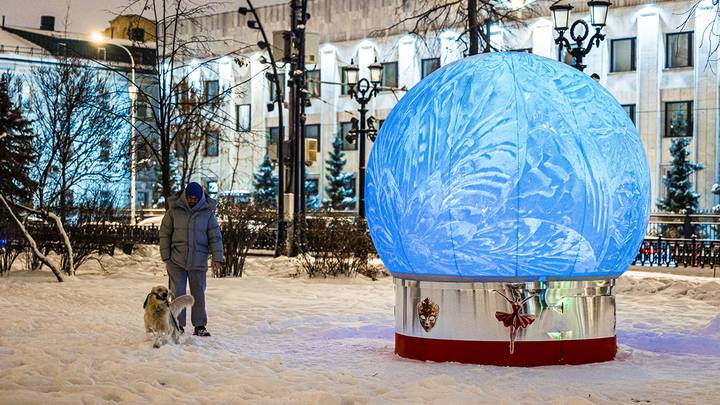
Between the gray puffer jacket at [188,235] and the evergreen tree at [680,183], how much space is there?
126 ft

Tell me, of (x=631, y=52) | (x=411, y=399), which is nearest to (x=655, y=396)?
(x=411, y=399)

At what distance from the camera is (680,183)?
1940 inches

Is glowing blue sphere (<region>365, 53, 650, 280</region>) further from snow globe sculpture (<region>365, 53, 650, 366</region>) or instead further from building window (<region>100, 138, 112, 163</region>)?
building window (<region>100, 138, 112, 163</region>)

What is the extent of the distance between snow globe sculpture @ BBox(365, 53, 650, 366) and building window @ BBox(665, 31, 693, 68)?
44.0 metres

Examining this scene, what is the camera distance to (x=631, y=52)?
182 ft

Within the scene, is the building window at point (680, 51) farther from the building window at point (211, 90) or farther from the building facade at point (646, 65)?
the building window at point (211, 90)

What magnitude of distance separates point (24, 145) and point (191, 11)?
55.6ft

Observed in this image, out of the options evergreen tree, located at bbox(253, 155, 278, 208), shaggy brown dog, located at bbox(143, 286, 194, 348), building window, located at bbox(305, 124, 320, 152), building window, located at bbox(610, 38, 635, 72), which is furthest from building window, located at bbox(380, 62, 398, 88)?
shaggy brown dog, located at bbox(143, 286, 194, 348)

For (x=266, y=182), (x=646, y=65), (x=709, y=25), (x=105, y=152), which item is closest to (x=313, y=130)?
(x=266, y=182)

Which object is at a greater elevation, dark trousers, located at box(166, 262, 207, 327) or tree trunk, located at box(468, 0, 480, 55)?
tree trunk, located at box(468, 0, 480, 55)

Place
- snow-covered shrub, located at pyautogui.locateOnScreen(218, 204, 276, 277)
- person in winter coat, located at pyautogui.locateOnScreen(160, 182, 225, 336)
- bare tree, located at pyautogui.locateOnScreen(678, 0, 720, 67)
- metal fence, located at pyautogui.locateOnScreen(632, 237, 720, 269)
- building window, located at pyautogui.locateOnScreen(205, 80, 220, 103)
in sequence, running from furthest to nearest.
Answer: building window, located at pyautogui.locateOnScreen(205, 80, 220, 103), metal fence, located at pyautogui.locateOnScreen(632, 237, 720, 269), snow-covered shrub, located at pyautogui.locateOnScreen(218, 204, 276, 277), bare tree, located at pyautogui.locateOnScreen(678, 0, 720, 67), person in winter coat, located at pyautogui.locateOnScreen(160, 182, 225, 336)

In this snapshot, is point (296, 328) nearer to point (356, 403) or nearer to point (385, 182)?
point (385, 182)

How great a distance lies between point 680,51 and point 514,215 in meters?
45.7

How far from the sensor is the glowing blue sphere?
414 inches
